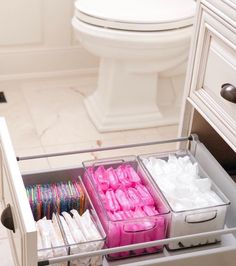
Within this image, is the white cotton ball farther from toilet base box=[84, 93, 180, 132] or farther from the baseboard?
the baseboard

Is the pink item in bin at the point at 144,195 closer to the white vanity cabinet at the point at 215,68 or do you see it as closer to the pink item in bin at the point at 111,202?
the pink item in bin at the point at 111,202

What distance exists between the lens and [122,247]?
34.4 inches

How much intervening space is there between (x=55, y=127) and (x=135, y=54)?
0.41 meters

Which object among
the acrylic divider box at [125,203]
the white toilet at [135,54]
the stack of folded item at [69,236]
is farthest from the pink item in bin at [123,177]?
the white toilet at [135,54]

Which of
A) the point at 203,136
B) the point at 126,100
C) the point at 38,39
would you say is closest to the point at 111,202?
the point at 203,136

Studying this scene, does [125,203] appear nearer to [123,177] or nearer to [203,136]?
[123,177]

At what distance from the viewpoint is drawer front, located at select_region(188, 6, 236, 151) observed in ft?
3.27

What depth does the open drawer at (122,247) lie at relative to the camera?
0.84m

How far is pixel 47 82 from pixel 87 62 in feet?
0.67

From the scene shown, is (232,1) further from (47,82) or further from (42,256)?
(47,82)

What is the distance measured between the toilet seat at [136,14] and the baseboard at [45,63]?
1.54 ft

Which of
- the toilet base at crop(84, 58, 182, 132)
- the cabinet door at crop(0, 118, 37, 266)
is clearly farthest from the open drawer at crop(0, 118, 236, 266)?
the toilet base at crop(84, 58, 182, 132)

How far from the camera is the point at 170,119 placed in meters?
1.96

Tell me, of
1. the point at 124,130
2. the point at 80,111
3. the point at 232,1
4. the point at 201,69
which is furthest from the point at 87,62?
the point at 232,1
